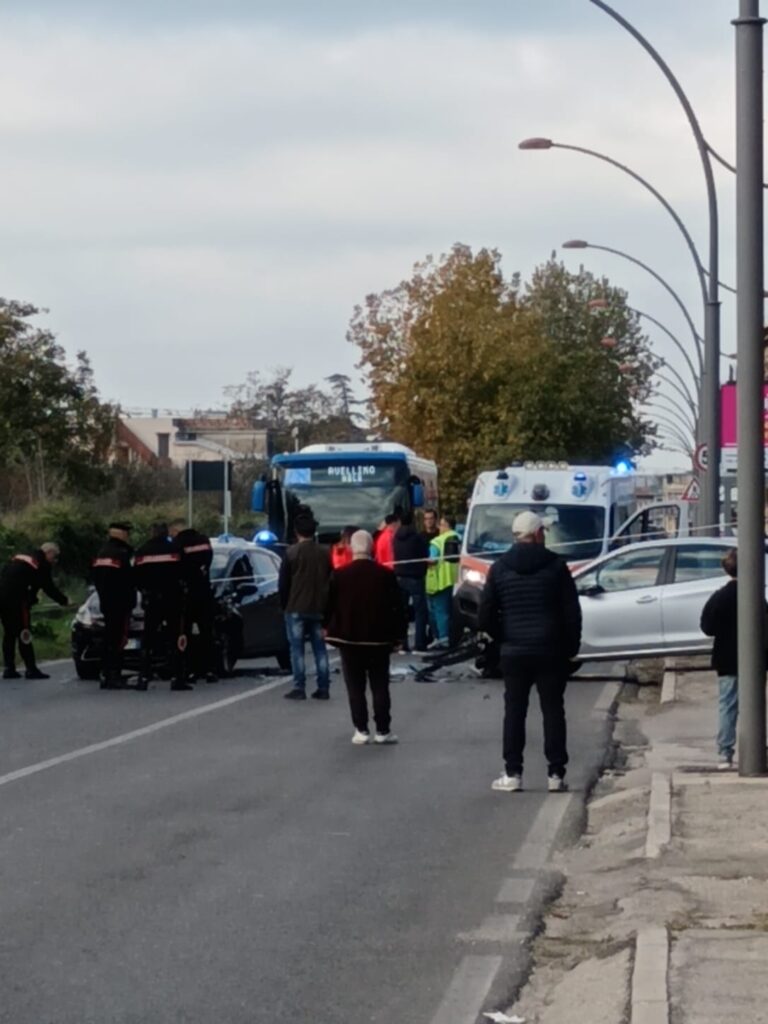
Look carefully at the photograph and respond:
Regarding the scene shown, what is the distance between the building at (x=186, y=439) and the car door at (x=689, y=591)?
52.5 m

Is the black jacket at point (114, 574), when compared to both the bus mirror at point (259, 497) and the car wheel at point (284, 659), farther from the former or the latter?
the bus mirror at point (259, 497)

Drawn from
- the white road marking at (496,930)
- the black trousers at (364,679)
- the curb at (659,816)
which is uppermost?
the black trousers at (364,679)

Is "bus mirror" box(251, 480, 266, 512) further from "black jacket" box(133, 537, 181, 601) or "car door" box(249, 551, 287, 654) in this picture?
"black jacket" box(133, 537, 181, 601)

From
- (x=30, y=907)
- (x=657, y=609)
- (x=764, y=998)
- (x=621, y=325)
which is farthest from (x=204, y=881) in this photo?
(x=621, y=325)

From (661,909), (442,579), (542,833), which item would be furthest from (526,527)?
(442,579)

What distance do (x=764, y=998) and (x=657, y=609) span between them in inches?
585

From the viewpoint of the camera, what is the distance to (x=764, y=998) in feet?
22.1

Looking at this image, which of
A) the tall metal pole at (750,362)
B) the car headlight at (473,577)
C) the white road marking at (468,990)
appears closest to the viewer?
the white road marking at (468,990)

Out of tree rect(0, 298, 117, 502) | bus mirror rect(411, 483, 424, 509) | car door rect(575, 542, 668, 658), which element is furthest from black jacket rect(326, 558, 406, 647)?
tree rect(0, 298, 117, 502)

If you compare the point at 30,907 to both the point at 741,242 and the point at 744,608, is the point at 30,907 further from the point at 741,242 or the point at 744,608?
the point at 741,242

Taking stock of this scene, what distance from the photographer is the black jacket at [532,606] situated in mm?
12641

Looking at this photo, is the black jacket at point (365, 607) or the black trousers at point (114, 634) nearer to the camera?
the black jacket at point (365, 607)

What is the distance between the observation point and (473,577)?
25.2 metres

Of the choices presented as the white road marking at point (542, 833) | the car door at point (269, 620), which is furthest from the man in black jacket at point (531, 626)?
the car door at point (269, 620)
